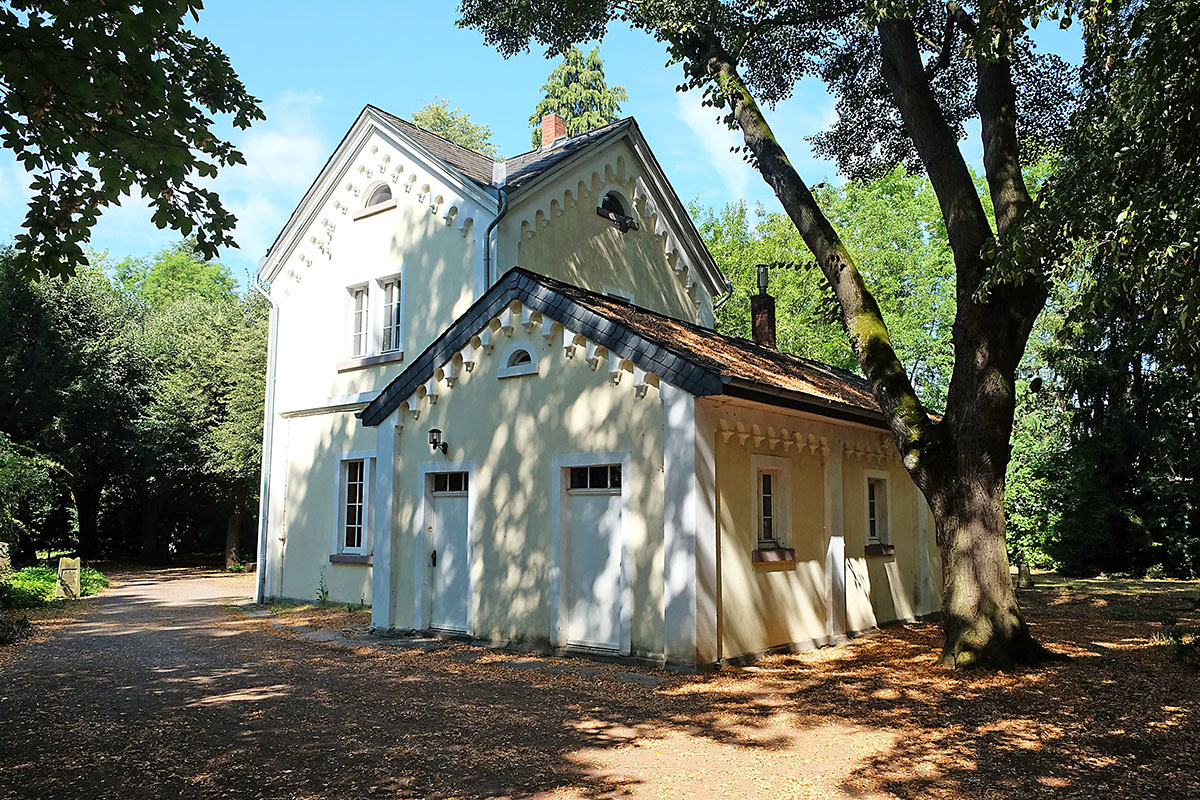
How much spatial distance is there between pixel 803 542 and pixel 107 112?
9010 mm

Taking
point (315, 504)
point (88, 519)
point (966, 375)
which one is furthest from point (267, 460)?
point (88, 519)

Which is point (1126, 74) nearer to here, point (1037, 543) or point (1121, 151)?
point (1121, 151)

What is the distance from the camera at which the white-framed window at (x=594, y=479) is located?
1057 centimetres

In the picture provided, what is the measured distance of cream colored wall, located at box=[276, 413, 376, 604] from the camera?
1647cm

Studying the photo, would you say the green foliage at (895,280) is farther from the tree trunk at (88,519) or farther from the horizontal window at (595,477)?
the tree trunk at (88,519)

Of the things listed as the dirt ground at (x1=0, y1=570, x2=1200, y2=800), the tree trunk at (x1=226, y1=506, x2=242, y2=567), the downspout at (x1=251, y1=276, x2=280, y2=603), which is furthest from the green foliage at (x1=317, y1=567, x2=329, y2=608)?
the tree trunk at (x1=226, y1=506, x2=242, y2=567)

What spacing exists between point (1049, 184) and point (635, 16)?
6.19m

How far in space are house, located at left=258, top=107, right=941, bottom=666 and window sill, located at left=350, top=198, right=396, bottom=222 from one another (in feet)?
0.12

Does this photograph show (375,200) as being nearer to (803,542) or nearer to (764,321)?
(764,321)

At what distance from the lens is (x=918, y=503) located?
15.0 m

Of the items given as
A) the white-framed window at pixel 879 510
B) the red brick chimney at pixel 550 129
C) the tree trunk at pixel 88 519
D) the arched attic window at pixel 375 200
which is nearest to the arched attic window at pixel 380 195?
the arched attic window at pixel 375 200

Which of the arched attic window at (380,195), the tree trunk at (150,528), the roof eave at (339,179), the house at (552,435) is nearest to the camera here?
the house at (552,435)

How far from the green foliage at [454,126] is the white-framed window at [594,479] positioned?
38472 millimetres

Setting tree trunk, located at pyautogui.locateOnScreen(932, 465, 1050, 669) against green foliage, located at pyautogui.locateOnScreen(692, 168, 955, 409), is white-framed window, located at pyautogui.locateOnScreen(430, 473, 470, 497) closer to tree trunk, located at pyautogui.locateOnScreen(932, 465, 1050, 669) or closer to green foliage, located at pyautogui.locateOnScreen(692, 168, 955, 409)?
tree trunk, located at pyautogui.locateOnScreen(932, 465, 1050, 669)
